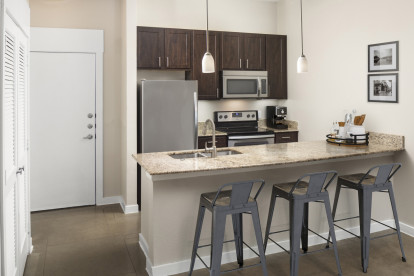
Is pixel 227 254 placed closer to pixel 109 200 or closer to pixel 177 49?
pixel 109 200

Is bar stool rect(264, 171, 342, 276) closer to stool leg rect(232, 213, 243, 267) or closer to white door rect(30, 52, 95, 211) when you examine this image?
stool leg rect(232, 213, 243, 267)

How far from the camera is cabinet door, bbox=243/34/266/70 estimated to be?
532 centimetres

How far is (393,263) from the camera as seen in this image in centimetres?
313

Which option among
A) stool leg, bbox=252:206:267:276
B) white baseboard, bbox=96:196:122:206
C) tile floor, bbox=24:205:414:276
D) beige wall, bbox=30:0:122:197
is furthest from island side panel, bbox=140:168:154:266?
beige wall, bbox=30:0:122:197

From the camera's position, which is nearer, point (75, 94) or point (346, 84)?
point (346, 84)

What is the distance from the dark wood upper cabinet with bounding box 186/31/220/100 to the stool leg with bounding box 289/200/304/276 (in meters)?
2.65

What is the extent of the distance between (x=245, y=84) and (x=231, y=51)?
1.66 feet

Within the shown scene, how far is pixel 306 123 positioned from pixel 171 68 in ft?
6.67

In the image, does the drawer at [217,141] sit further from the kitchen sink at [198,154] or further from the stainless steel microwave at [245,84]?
the kitchen sink at [198,154]

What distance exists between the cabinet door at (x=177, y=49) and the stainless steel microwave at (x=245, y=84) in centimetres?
58

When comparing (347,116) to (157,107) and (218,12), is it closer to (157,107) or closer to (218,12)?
(157,107)

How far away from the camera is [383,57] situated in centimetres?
383

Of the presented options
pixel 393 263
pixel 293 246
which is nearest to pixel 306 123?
pixel 393 263

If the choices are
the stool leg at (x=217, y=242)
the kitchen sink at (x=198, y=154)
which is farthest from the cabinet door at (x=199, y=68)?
the stool leg at (x=217, y=242)
